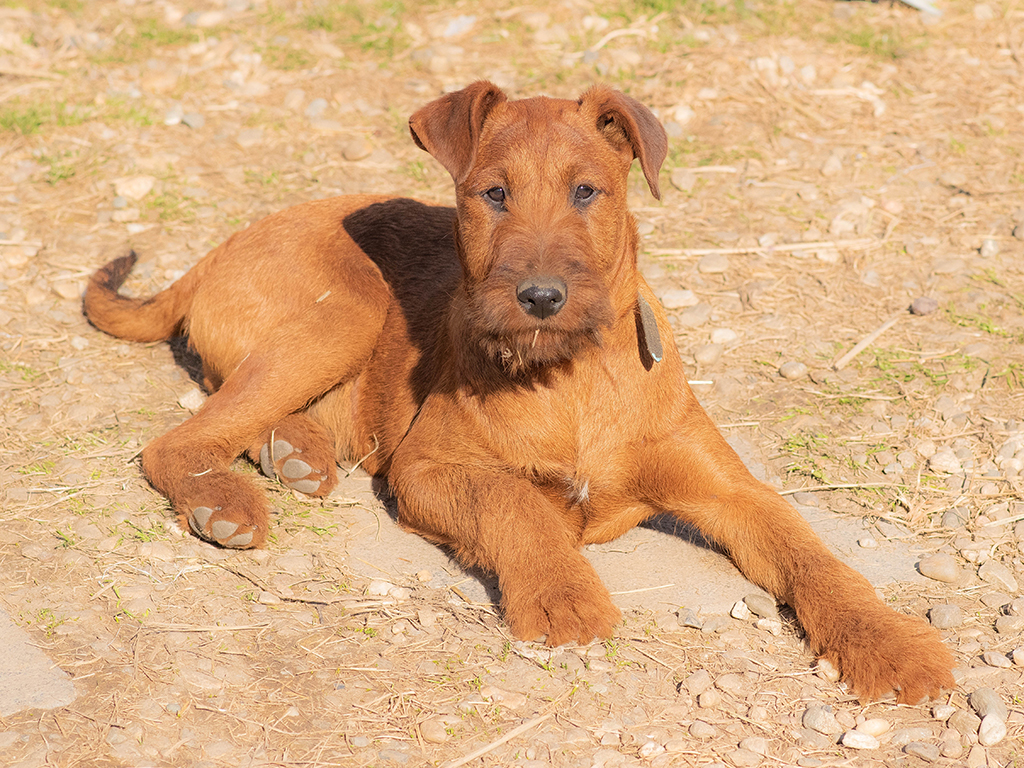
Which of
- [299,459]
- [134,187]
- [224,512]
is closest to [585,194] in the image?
[299,459]

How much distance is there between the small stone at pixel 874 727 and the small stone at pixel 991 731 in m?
0.29

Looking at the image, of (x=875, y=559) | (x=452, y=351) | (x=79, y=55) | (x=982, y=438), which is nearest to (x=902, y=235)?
(x=982, y=438)

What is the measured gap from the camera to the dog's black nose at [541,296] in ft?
12.3

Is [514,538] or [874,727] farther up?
[514,538]

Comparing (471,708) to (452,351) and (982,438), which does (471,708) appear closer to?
(452,351)

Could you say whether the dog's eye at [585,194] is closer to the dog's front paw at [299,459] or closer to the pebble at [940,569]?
the dog's front paw at [299,459]

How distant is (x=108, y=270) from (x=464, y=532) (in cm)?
309

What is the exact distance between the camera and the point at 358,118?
28.2ft

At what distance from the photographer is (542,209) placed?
4.12m

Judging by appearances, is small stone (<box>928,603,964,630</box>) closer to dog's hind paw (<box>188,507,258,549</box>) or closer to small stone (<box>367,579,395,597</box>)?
small stone (<box>367,579,395,597</box>)

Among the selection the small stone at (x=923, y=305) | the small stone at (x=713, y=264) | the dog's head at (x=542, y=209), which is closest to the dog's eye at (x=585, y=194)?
the dog's head at (x=542, y=209)

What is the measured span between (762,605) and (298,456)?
225 cm

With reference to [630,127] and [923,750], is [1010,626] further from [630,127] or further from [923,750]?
[630,127]

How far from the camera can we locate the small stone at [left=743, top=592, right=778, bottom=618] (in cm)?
412
